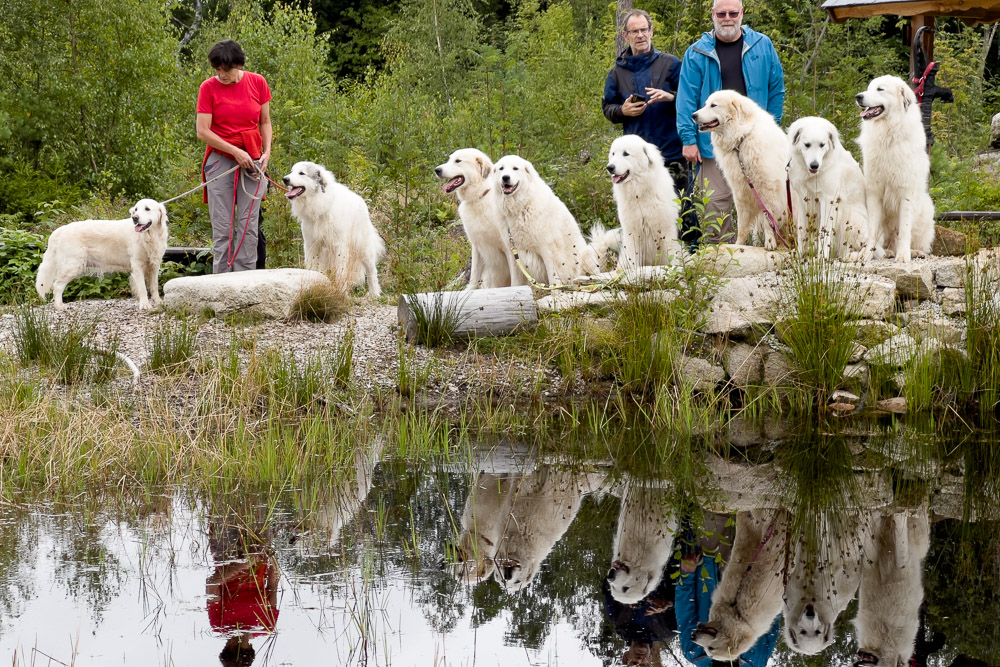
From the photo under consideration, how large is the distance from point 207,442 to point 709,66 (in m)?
4.56

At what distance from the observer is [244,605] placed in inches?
147

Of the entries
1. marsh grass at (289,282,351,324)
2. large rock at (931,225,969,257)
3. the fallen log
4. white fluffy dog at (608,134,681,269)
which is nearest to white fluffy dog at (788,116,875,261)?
white fluffy dog at (608,134,681,269)

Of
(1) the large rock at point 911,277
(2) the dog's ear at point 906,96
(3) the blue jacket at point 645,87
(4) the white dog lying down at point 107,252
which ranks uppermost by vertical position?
(3) the blue jacket at point 645,87

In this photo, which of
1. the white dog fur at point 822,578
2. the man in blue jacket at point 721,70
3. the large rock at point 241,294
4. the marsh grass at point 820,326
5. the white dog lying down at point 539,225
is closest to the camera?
the white dog fur at point 822,578

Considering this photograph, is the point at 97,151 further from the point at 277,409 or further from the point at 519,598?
the point at 519,598

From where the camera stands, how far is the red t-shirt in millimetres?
7965

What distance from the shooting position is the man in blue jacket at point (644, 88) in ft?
24.9

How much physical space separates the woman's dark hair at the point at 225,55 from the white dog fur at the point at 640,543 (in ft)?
15.8

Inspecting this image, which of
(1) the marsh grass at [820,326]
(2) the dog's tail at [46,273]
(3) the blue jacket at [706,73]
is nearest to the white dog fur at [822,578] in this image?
(1) the marsh grass at [820,326]

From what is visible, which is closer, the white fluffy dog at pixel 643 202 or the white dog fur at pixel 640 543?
the white dog fur at pixel 640 543

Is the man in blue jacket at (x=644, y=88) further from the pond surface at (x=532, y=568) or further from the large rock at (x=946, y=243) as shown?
the pond surface at (x=532, y=568)

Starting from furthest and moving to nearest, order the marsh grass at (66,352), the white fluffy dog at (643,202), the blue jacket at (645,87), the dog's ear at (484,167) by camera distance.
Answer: the dog's ear at (484,167), the blue jacket at (645,87), the white fluffy dog at (643,202), the marsh grass at (66,352)

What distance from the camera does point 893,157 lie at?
6770mm

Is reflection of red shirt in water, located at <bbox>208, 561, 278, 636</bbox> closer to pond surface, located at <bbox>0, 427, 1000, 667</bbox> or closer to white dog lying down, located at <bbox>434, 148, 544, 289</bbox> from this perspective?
pond surface, located at <bbox>0, 427, 1000, 667</bbox>
